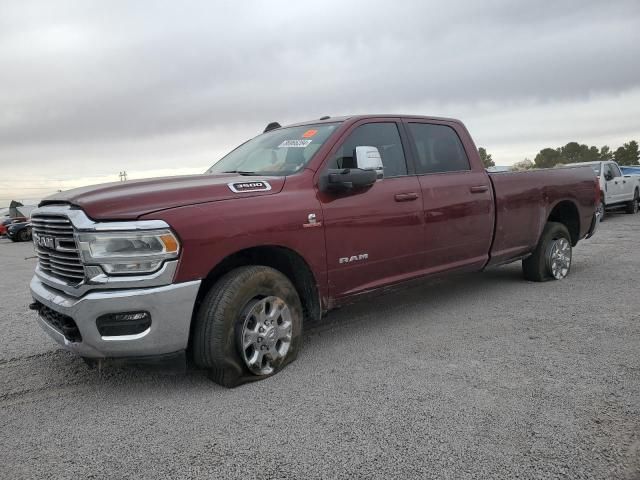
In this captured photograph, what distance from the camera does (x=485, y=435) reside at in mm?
2650

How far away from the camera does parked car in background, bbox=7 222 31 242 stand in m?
22.0

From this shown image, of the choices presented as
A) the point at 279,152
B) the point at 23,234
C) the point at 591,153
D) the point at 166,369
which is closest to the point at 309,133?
the point at 279,152

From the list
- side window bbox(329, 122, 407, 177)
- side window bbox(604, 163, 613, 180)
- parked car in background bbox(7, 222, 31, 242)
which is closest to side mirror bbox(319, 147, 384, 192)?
side window bbox(329, 122, 407, 177)

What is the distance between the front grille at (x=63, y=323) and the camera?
10.4ft

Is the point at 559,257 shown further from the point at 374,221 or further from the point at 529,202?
the point at 374,221

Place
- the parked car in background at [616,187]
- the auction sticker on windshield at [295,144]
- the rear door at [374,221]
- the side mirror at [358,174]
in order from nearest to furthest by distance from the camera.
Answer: the side mirror at [358,174]
the rear door at [374,221]
the auction sticker on windshield at [295,144]
the parked car in background at [616,187]

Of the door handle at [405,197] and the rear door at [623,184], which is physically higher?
the door handle at [405,197]

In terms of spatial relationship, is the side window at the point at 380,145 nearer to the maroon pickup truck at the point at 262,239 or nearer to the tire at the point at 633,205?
the maroon pickup truck at the point at 262,239

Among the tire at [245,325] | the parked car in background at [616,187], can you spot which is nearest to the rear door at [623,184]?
the parked car in background at [616,187]

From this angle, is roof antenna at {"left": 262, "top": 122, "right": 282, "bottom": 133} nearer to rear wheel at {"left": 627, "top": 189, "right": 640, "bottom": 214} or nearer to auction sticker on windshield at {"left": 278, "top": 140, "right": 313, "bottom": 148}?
auction sticker on windshield at {"left": 278, "top": 140, "right": 313, "bottom": 148}

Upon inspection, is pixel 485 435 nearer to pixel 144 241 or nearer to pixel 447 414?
pixel 447 414

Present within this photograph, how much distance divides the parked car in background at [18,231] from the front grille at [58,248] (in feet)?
69.1

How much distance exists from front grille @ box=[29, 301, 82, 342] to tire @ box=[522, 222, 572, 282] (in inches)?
203

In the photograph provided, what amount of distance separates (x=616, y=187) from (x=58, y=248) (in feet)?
54.2
